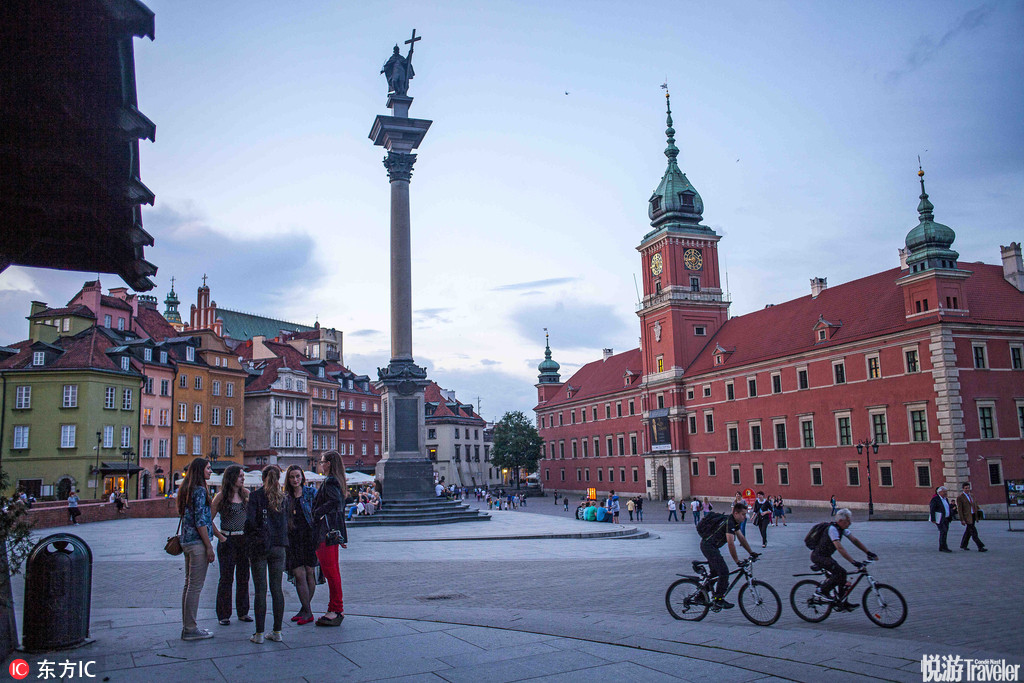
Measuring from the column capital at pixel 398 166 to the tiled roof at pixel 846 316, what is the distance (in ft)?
99.2

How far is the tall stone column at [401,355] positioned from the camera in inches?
1273

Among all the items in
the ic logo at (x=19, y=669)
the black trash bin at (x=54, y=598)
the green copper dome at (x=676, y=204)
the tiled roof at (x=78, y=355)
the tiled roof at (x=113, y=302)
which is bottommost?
the ic logo at (x=19, y=669)

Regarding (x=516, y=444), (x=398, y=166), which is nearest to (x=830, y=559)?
(x=398, y=166)

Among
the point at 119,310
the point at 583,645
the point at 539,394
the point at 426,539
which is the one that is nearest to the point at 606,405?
the point at 539,394

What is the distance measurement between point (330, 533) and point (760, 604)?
597 cm

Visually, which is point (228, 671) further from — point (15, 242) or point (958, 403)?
point (958, 403)

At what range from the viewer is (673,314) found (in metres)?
67.9

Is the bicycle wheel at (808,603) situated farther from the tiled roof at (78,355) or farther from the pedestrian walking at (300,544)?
the tiled roof at (78,355)

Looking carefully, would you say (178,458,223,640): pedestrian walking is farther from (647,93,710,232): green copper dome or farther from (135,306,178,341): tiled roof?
(647,93,710,232): green copper dome

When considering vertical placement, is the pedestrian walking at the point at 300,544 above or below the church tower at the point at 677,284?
below

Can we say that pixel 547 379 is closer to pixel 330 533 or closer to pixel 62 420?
pixel 62 420

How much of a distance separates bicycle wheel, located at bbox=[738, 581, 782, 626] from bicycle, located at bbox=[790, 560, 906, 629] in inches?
17.5

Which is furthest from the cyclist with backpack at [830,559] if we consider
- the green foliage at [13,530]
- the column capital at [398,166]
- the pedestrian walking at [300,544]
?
the column capital at [398,166]

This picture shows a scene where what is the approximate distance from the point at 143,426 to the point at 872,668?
2181 inches
